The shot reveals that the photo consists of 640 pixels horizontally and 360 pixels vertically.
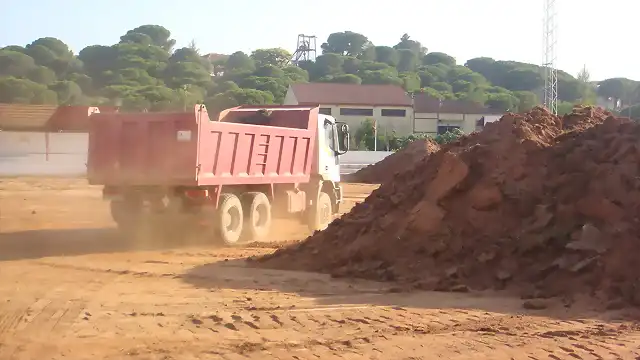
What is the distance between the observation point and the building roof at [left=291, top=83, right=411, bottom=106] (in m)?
60.8

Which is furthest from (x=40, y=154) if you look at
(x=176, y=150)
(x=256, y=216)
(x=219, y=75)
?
(x=219, y=75)

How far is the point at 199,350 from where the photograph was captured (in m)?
5.96

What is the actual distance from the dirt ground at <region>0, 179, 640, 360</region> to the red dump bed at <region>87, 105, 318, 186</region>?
67.7 inches

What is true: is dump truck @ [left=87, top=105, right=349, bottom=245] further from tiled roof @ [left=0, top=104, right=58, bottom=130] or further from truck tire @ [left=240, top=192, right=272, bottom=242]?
tiled roof @ [left=0, top=104, right=58, bottom=130]

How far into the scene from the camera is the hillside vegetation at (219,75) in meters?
57.4

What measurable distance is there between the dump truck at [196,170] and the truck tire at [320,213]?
818mm

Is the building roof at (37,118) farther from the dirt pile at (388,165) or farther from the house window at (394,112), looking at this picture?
the house window at (394,112)

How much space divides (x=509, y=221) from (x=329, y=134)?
699 centimetres

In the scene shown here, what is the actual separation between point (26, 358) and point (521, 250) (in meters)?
6.03

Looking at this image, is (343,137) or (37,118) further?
(37,118)

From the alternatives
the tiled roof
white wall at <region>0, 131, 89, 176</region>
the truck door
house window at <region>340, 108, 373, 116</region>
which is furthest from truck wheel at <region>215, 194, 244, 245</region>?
house window at <region>340, 108, 373, 116</region>

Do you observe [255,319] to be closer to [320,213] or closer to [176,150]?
[176,150]

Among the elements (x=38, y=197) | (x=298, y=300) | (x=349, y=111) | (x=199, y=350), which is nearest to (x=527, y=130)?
(x=298, y=300)

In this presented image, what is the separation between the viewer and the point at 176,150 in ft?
38.6
